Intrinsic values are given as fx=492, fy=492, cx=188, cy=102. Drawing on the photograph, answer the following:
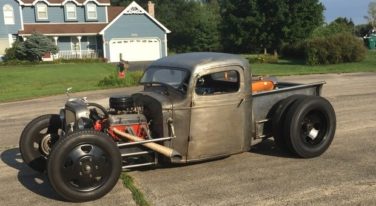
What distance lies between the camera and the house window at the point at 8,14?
44.8 metres

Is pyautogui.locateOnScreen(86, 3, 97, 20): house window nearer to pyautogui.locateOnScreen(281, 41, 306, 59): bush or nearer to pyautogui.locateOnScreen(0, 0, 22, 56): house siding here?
pyautogui.locateOnScreen(0, 0, 22, 56): house siding

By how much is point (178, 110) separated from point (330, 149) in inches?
112

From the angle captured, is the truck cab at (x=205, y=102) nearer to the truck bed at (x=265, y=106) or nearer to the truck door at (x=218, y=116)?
the truck door at (x=218, y=116)

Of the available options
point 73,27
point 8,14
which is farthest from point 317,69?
point 8,14

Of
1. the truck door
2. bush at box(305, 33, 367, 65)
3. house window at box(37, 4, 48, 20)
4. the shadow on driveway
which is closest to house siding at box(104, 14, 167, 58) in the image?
house window at box(37, 4, 48, 20)

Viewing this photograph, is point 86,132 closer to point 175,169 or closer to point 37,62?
point 175,169

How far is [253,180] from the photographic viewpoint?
636 centimetres

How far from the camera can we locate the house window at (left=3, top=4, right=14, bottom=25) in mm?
44750

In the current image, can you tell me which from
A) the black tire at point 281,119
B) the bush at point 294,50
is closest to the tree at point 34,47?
the bush at point 294,50

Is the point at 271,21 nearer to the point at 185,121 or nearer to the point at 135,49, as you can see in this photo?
the point at 135,49

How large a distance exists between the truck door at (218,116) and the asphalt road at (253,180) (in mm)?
→ 332

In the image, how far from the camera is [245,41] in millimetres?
47438

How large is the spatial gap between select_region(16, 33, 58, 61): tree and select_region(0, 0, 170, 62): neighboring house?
238cm

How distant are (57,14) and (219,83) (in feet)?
140
